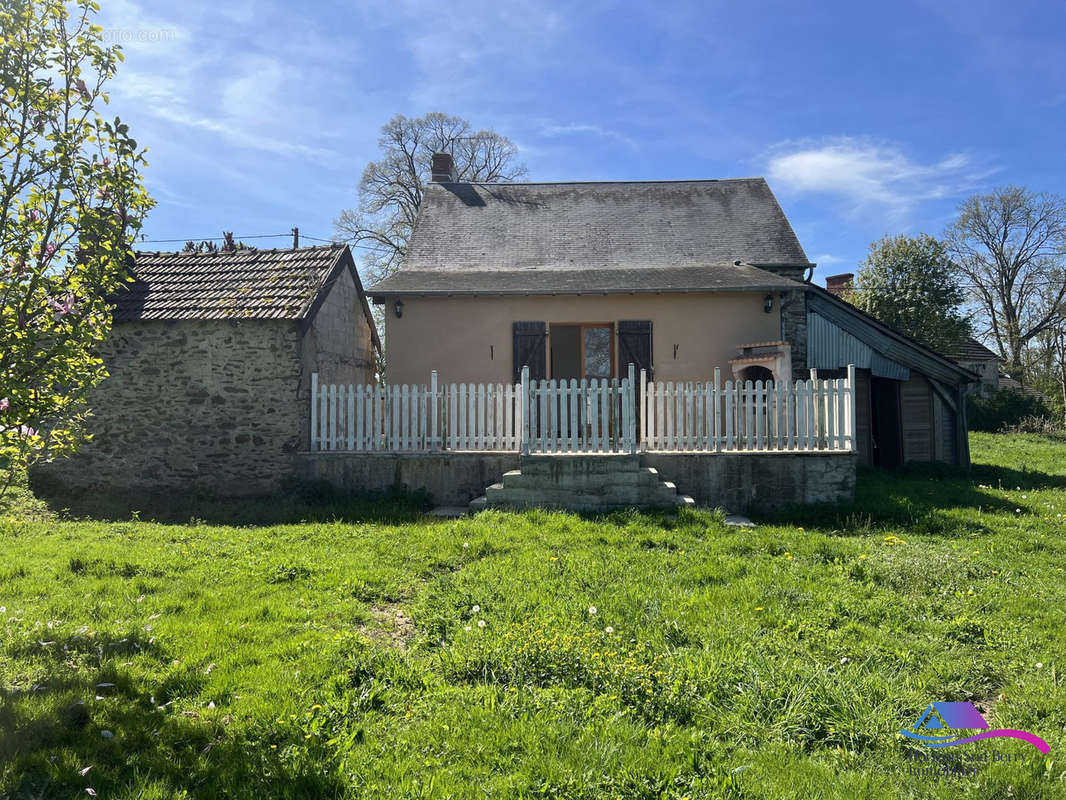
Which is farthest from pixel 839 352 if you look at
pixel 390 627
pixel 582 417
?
pixel 390 627

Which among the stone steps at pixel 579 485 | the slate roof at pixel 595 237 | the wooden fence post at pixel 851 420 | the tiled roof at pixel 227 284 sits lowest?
the stone steps at pixel 579 485

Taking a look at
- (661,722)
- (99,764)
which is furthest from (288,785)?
(661,722)

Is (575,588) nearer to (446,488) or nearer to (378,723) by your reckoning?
(378,723)

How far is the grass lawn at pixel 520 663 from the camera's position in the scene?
2705 mm

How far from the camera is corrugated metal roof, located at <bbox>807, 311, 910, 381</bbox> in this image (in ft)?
39.3

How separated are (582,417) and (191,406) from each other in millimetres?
5649

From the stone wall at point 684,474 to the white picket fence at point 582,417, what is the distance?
0.19m

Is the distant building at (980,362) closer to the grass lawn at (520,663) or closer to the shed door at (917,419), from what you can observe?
the shed door at (917,419)

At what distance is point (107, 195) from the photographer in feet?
12.9

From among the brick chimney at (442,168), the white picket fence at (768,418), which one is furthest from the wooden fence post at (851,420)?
the brick chimney at (442,168)

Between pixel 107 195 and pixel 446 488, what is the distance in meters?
5.64

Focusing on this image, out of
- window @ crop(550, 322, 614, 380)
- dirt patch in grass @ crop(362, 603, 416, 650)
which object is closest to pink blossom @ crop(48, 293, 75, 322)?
dirt patch in grass @ crop(362, 603, 416, 650)

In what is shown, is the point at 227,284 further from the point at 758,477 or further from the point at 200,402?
the point at 758,477

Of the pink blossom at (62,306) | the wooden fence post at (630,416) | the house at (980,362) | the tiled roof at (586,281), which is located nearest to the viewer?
the pink blossom at (62,306)
